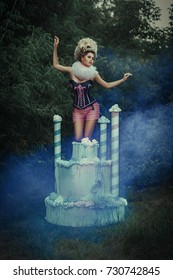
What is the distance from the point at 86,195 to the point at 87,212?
0.57ft

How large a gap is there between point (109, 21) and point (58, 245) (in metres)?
3.36

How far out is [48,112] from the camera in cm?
576

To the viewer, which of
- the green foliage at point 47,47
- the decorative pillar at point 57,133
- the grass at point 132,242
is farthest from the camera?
the green foliage at point 47,47

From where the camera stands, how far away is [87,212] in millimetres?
4691

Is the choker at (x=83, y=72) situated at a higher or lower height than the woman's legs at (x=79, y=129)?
higher

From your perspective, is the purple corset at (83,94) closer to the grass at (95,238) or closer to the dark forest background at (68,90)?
the dark forest background at (68,90)

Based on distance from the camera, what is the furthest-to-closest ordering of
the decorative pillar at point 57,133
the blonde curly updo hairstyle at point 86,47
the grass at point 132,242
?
the decorative pillar at point 57,133 < the blonde curly updo hairstyle at point 86,47 < the grass at point 132,242

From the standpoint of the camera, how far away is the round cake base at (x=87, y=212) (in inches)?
184

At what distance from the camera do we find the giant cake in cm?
469

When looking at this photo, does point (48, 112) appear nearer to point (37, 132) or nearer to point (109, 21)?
point (37, 132)

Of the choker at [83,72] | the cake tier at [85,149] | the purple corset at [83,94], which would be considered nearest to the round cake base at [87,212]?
the cake tier at [85,149]

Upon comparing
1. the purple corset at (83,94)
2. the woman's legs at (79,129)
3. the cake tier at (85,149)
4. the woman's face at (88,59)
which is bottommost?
the cake tier at (85,149)

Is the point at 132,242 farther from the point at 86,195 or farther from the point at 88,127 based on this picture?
the point at 88,127
